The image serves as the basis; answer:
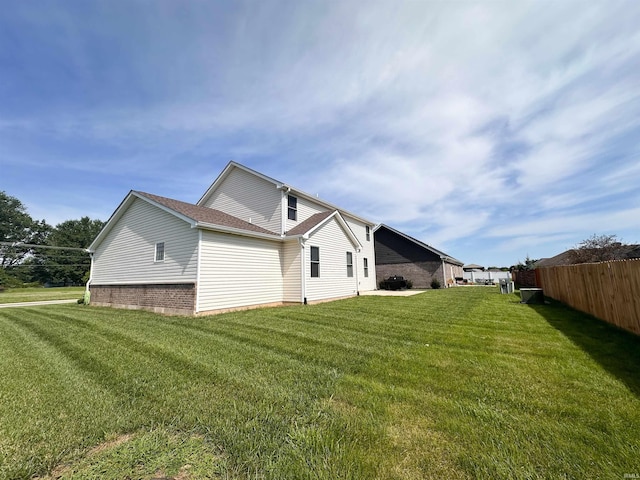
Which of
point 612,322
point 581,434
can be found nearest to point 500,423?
point 581,434

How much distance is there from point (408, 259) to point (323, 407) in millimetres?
22576

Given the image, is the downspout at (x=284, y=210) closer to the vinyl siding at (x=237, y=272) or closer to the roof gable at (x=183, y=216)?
the roof gable at (x=183, y=216)

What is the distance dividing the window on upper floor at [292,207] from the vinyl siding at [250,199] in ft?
2.18

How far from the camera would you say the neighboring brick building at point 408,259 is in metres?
23.0

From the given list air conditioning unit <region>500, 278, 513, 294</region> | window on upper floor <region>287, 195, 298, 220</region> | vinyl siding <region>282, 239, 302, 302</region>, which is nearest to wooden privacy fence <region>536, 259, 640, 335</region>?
air conditioning unit <region>500, 278, 513, 294</region>

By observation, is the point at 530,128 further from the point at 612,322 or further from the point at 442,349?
the point at 442,349

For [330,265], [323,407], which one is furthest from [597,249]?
[323,407]

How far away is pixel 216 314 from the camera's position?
31.0 feet

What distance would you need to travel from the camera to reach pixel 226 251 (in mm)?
10297

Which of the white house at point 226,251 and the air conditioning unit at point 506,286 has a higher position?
the white house at point 226,251

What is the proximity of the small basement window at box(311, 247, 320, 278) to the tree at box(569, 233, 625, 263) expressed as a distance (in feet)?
64.9

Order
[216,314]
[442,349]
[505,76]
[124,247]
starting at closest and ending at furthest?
[442,349] → [505,76] → [216,314] → [124,247]

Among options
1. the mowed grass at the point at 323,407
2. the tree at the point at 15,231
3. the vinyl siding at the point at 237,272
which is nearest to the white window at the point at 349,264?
the vinyl siding at the point at 237,272

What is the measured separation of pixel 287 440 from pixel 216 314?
26.0ft
